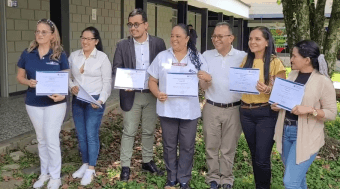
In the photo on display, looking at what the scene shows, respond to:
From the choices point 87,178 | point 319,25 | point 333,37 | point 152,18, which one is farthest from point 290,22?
point 152,18

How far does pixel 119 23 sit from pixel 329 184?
10.5 metres

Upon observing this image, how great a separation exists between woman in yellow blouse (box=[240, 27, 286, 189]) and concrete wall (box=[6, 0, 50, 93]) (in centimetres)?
658

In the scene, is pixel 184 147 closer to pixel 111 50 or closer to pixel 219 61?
pixel 219 61

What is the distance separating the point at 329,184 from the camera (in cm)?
511

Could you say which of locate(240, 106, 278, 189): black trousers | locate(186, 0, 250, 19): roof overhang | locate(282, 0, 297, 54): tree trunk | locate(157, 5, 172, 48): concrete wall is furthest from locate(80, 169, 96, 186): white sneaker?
locate(157, 5, 172, 48): concrete wall

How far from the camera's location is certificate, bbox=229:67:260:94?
358cm

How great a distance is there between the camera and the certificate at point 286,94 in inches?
126

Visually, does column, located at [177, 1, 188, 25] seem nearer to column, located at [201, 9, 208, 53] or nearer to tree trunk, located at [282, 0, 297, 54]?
column, located at [201, 9, 208, 53]

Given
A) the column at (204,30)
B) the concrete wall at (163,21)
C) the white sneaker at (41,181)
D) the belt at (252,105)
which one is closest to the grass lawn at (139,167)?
the white sneaker at (41,181)

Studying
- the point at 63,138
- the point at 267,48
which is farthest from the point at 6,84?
the point at 267,48

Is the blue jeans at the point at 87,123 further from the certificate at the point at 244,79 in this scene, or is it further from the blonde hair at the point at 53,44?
the certificate at the point at 244,79

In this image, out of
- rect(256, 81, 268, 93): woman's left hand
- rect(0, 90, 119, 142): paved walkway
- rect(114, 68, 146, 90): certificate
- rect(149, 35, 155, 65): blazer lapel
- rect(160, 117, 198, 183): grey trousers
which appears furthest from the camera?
rect(0, 90, 119, 142): paved walkway

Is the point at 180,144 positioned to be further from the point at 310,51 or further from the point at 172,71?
the point at 310,51

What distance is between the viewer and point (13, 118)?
671 centimetres
